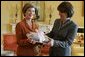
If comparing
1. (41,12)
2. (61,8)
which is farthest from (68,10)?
(41,12)

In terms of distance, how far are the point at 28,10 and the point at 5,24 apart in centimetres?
377

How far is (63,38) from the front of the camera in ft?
6.63

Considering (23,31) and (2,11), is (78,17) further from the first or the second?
(23,31)

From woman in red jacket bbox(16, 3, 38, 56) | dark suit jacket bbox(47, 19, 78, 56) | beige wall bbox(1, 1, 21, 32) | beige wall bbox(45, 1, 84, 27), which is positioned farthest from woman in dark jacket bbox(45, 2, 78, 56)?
beige wall bbox(1, 1, 21, 32)

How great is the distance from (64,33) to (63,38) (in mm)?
51

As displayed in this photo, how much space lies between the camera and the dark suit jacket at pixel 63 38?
2000 mm

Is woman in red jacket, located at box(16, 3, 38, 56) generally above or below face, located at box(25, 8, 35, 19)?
below

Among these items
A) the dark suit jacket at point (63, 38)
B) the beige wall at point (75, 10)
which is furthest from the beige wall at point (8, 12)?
the dark suit jacket at point (63, 38)

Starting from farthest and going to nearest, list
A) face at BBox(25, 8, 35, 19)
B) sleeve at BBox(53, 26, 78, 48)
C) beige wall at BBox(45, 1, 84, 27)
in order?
1. beige wall at BBox(45, 1, 84, 27)
2. face at BBox(25, 8, 35, 19)
3. sleeve at BBox(53, 26, 78, 48)

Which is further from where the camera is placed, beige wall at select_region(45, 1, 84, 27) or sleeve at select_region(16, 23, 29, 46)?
beige wall at select_region(45, 1, 84, 27)

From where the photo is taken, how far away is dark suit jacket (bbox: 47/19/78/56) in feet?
6.56

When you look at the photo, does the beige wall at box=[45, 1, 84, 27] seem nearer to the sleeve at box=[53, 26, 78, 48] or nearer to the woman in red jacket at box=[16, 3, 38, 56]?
the woman in red jacket at box=[16, 3, 38, 56]

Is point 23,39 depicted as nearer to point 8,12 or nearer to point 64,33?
point 64,33

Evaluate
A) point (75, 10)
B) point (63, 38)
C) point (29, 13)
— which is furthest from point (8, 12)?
point (63, 38)
